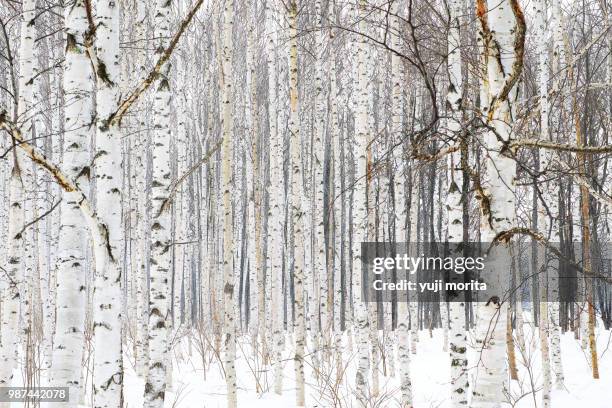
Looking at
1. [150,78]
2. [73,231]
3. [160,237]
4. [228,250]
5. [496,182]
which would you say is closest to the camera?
[150,78]

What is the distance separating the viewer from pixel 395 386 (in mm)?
10789

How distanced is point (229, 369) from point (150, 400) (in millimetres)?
2931

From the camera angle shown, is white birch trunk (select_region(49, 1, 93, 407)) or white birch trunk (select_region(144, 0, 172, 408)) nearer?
white birch trunk (select_region(49, 1, 93, 407))

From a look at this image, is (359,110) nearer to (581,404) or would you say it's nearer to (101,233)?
(101,233)

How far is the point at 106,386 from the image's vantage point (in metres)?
3.28

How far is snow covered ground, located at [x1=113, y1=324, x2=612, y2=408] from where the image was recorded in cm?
910

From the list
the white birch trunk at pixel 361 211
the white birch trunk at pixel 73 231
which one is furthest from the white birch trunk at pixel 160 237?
the white birch trunk at pixel 361 211

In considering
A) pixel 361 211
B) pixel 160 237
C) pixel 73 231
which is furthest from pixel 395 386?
pixel 73 231

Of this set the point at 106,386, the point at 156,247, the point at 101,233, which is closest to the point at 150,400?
the point at 156,247

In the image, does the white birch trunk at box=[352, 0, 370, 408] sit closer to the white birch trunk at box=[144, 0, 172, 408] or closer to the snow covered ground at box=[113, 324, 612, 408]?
the snow covered ground at box=[113, 324, 612, 408]

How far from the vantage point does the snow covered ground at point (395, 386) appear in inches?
358

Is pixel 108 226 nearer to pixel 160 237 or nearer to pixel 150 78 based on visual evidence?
pixel 150 78

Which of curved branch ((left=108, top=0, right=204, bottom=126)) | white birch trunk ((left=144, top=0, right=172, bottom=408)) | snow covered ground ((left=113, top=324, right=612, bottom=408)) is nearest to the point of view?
curved branch ((left=108, top=0, right=204, bottom=126))

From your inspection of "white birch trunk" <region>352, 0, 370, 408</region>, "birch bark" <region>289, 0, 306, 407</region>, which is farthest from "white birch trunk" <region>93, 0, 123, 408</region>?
"birch bark" <region>289, 0, 306, 407</region>
